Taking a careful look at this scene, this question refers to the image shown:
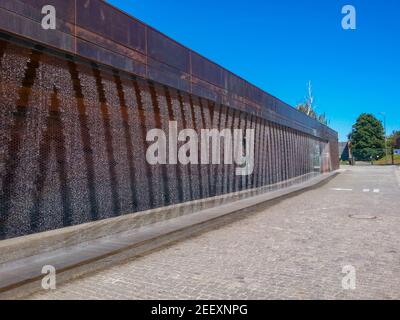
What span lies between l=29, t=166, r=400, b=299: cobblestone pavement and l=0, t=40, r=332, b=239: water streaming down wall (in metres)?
2.07

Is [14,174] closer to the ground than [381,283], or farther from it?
farther from it

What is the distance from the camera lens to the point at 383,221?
10.8 meters

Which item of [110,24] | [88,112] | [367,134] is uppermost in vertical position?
[367,134]

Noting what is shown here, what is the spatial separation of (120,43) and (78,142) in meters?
2.74

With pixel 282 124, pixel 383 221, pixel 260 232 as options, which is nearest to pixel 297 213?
pixel 383 221

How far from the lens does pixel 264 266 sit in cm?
630

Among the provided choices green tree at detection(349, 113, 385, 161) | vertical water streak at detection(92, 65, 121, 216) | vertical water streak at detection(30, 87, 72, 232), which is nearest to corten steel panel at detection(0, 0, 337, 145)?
vertical water streak at detection(92, 65, 121, 216)

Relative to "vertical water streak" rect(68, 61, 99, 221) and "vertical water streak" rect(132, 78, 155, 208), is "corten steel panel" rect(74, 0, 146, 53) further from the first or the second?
"vertical water streak" rect(132, 78, 155, 208)

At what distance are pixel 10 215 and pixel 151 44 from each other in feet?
19.8

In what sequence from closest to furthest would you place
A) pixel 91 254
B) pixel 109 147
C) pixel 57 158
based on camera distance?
pixel 91 254 < pixel 57 158 < pixel 109 147

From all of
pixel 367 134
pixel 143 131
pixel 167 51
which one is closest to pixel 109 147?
pixel 143 131

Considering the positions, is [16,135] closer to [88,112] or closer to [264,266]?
[88,112]

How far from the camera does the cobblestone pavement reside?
16.7 ft

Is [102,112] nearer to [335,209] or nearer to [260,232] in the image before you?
[260,232]
